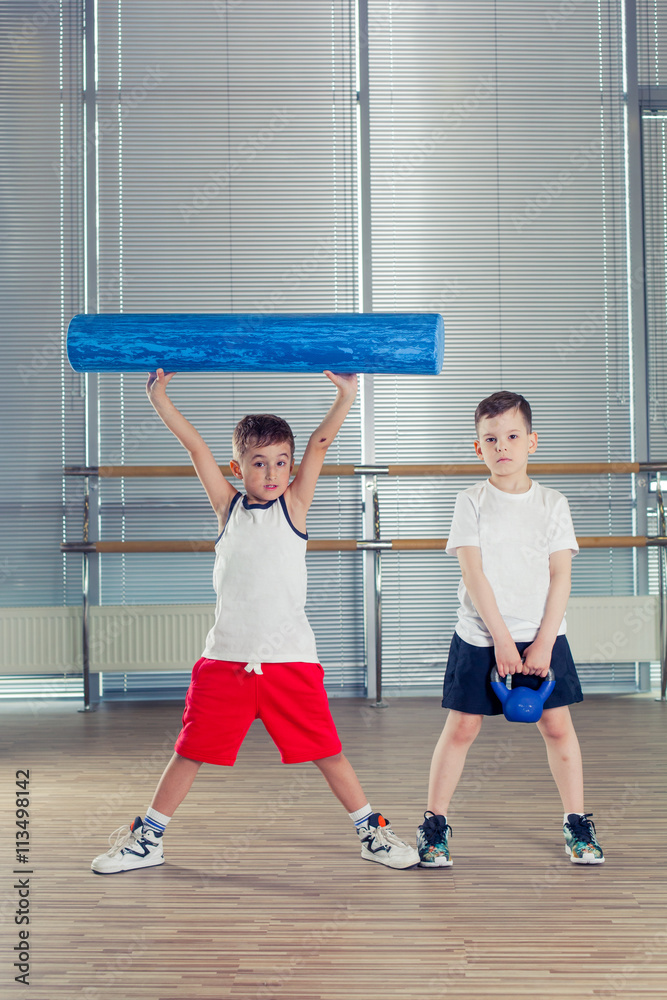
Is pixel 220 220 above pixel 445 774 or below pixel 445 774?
above

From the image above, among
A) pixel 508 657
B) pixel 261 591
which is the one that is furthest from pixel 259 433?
pixel 508 657

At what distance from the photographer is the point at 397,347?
155cm

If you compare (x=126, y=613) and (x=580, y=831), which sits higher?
(x=126, y=613)

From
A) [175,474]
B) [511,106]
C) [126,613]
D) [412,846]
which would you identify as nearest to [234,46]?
[511,106]

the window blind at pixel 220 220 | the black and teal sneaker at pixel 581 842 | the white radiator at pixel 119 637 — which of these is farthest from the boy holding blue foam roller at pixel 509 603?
the window blind at pixel 220 220

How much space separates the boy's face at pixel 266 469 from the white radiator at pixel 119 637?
5.23ft

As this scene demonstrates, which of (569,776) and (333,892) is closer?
(333,892)

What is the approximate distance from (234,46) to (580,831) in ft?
10.1

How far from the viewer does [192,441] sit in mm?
1540

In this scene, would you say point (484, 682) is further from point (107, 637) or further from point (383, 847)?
point (107, 637)

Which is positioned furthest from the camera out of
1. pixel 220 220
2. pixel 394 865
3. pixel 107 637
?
pixel 220 220

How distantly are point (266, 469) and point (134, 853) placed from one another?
0.75m

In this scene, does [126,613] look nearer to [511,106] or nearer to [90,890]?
[90,890]

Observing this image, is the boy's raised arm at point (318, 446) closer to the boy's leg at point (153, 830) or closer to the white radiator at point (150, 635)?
the boy's leg at point (153, 830)
